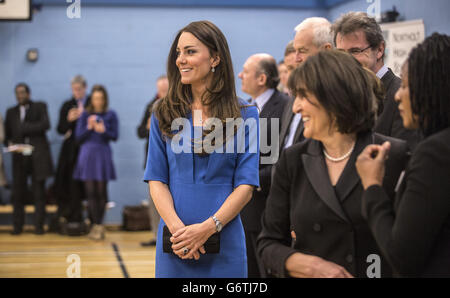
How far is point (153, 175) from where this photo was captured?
2.19m

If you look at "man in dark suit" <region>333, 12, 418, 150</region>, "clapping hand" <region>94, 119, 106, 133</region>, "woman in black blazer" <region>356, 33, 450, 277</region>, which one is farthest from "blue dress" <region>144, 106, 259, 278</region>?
"clapping hand" <region>94, 119, 106, 133</region>

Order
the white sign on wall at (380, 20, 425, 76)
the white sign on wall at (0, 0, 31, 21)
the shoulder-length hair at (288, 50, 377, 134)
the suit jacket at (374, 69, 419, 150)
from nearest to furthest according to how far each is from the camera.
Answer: the shoulder-length hair at (288, 50, 377, 134)
the suit jacket at (374, 69, 419, 150)
the white sign on wall at (0, 0, 31, 21)
the white sign on wall at (380, 20, 425, 76)

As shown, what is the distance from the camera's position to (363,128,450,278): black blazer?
1.34 m

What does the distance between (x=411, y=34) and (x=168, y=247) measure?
509cm

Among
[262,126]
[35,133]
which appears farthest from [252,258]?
[35,133]

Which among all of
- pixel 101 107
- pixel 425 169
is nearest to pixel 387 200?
pixel 425 169

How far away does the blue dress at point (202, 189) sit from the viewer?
7.11 feet

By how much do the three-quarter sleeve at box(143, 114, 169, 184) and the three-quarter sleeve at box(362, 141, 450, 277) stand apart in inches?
39.8

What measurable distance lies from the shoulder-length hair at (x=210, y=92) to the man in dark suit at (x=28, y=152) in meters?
5.69

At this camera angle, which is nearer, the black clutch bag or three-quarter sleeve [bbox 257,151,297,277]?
three-quarter sleeve [bbox 257,151,297,277]

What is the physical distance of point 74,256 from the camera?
5.25 m

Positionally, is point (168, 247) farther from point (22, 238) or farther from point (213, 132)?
point (22, 238)

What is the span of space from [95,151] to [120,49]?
201 centimetres

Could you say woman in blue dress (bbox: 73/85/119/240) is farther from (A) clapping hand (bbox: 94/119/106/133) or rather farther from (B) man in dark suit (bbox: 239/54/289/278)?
(B) man in dark suit (bbox: 239/54/289/278)
